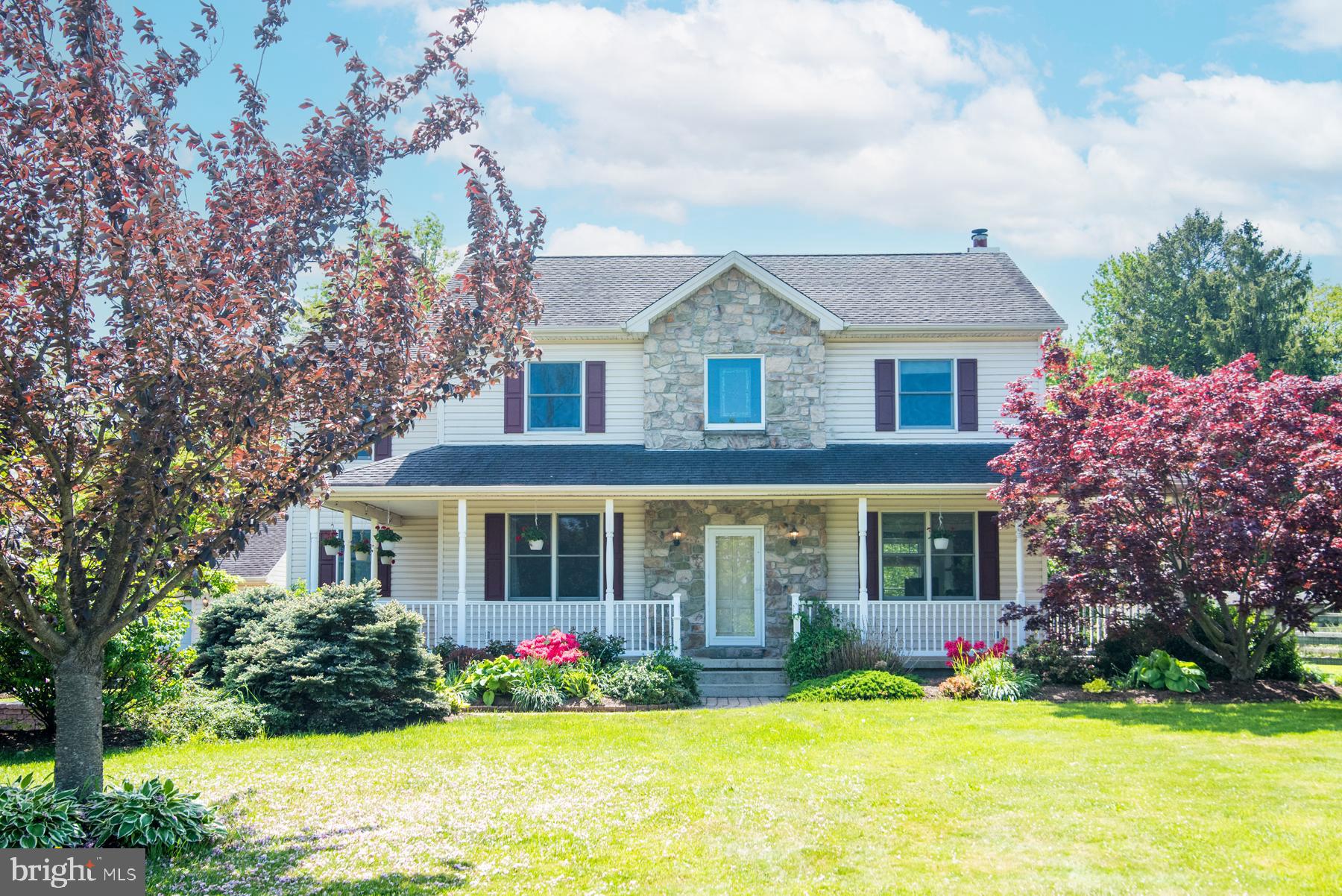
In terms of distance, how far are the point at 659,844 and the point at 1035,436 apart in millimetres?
9062

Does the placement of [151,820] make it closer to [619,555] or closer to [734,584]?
[619,555]

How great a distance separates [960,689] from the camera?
1337 centimetres

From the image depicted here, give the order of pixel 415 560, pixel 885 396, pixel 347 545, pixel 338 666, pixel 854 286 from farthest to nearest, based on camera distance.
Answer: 1. pixel 854 286
2. pixel 415 560
3. pixel 885 396
4. pixel 347 545
5. pixel 338 666

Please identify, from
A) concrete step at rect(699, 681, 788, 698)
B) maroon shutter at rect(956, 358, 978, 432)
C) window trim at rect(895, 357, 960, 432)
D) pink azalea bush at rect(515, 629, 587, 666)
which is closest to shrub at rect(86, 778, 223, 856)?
pink azalea bush at rect(515, 629, 587, 666)

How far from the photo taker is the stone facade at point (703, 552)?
1686 cm

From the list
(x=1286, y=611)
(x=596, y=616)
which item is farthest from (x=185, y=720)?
(x=1286, y=611)

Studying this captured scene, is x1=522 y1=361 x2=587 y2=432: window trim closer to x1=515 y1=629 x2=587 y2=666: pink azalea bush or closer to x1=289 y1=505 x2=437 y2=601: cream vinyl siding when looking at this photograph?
x1=289 y1=505 x2=437 y2=601: cream vinyl siding

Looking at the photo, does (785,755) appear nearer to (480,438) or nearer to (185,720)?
(185,720)

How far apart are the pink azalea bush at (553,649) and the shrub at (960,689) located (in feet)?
15.4

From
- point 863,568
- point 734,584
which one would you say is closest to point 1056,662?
point 863,568

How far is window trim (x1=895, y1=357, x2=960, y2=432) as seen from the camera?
17656 mm

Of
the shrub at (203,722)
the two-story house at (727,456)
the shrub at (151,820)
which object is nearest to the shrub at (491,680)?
the shrub at (203,722)

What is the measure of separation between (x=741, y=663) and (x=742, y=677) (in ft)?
2.24

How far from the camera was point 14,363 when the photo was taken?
241 inches
